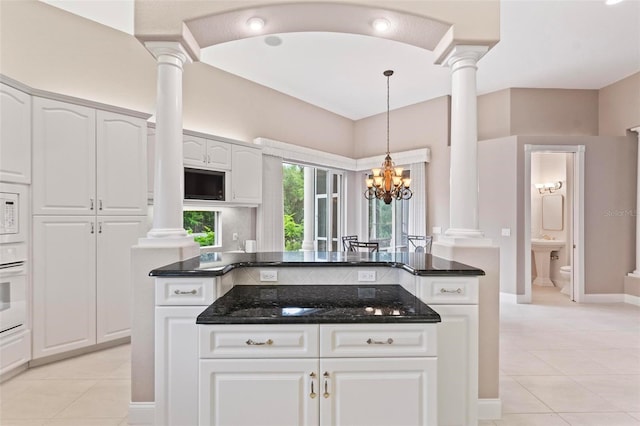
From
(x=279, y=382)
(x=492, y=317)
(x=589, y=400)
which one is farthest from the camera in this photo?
(x=589, y=400)

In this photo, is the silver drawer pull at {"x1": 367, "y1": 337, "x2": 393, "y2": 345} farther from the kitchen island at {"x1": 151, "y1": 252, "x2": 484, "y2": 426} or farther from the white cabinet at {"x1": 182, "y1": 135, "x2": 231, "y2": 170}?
the white cabinet at {"x1": 182, "y1": 135, "x2": 231, "y2": 170}

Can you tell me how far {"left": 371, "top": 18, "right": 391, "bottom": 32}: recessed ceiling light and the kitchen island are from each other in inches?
63.7

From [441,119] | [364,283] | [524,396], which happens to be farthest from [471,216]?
[441,119]

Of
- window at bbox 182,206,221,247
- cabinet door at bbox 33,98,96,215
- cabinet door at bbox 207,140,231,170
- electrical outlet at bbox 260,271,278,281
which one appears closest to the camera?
electrical outlet at bbox 260,271,278,281

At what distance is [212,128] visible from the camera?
16.4 ft

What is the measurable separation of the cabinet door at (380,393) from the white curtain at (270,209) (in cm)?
366

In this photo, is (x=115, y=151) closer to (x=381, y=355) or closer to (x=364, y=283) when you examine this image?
(x=364, y=283)

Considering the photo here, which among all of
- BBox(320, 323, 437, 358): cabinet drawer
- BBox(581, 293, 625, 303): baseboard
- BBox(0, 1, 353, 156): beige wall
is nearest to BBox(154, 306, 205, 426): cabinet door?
BBox(320, 323, 437, 358): cabinet drawer

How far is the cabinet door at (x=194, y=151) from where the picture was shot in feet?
13.5

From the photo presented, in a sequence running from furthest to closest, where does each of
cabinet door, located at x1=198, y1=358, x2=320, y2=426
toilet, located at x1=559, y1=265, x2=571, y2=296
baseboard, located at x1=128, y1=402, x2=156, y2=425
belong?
toilet, located at x1=559, y1=265, x2=571, y2=296 → baseboard, located at x1=128, y1=402, x2=156, y2=425 → cabinet door, located at x1=198, y1=358, x2=320, y2=426

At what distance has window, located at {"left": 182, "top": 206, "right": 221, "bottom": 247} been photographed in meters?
4.55

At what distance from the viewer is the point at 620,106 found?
17.8ft

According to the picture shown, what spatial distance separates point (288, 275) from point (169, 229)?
2.82 feet

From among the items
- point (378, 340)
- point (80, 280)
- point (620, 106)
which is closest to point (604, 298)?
point (620, 106)
